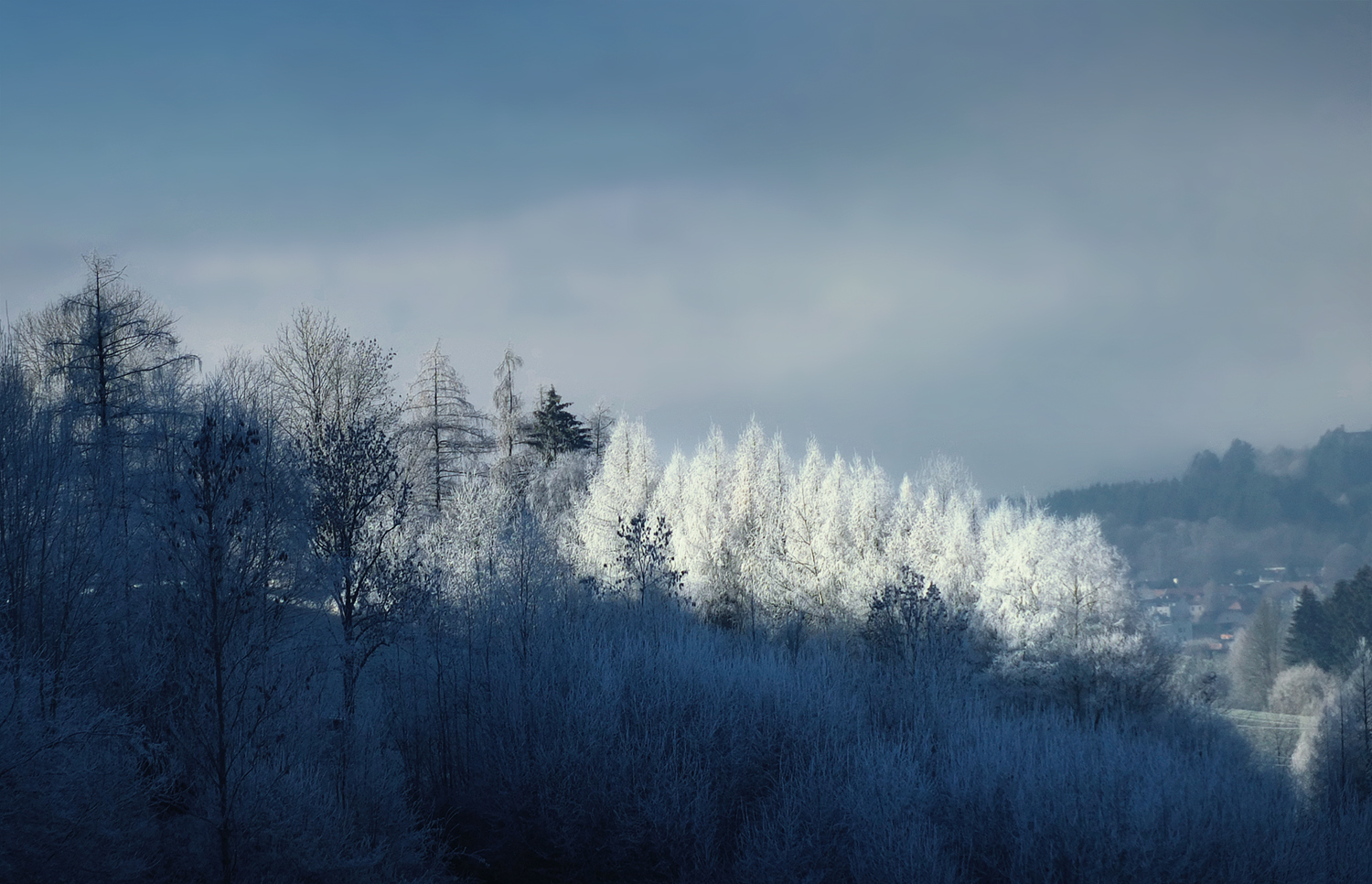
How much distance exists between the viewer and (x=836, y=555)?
147 ft

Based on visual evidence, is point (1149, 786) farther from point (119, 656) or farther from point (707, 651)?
point (119, 656)

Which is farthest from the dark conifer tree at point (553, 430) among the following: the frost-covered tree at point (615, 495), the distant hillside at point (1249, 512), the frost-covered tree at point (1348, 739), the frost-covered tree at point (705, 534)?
the frost-covered tree at point (1348, 739)

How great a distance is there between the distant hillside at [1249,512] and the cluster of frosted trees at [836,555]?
29.4 feet

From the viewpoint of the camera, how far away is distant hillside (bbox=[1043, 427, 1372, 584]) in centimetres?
5491

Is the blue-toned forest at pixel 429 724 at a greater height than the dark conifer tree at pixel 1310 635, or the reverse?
the blue-toned forest at pixel 429 724

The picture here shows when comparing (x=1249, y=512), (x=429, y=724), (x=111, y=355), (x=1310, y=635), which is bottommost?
(x=1310, y=635)

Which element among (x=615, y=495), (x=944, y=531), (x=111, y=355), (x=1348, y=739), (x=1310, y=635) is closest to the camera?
(x=111, y=355)

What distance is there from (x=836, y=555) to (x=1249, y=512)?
1453 inches

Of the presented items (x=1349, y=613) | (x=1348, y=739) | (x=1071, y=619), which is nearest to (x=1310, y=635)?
(x=1349, y=613)

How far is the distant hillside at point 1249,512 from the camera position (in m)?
54.9

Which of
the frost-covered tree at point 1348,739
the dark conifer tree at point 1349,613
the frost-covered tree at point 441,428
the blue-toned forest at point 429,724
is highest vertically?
the frost-covered tree at point 441,428

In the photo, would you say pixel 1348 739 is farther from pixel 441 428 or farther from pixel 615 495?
pixel 441 428

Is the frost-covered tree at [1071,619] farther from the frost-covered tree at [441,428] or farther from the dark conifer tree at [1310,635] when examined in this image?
the frost-covered tree at [441,428]

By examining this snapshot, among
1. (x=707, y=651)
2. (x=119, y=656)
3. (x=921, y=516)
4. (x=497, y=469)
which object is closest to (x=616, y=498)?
(x=497, y=469)
